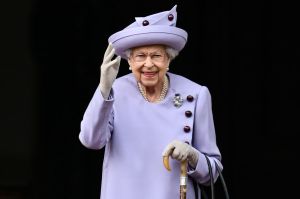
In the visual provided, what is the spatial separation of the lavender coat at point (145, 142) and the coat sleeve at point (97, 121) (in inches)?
0.9

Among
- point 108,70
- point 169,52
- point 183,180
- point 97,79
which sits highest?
Result: point 97,79

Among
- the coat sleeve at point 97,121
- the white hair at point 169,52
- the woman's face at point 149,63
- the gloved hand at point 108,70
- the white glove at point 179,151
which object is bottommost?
the white glove at point 179,151

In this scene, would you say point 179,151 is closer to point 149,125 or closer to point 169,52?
point 149,125

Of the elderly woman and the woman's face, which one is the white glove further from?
the woman's face

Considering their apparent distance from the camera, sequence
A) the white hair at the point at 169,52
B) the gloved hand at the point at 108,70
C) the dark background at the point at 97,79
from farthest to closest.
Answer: the dark background at the point at 97,79 < the white hair at the point at 169,52 < the gloved hand at the point at 108,70

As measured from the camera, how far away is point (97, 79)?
6.54 m

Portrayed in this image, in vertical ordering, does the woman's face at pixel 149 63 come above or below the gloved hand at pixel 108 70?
above

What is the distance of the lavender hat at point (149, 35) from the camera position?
431 centimetres

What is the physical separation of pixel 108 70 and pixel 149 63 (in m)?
0.22

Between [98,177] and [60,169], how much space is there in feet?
0.80

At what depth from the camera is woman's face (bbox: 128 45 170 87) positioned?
434 cm

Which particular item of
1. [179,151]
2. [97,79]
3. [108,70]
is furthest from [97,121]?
[97,79]

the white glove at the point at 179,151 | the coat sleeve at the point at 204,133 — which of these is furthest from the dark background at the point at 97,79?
the white glove at the point at 179,151

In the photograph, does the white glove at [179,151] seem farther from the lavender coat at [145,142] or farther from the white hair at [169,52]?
the white hair at [169,52]
